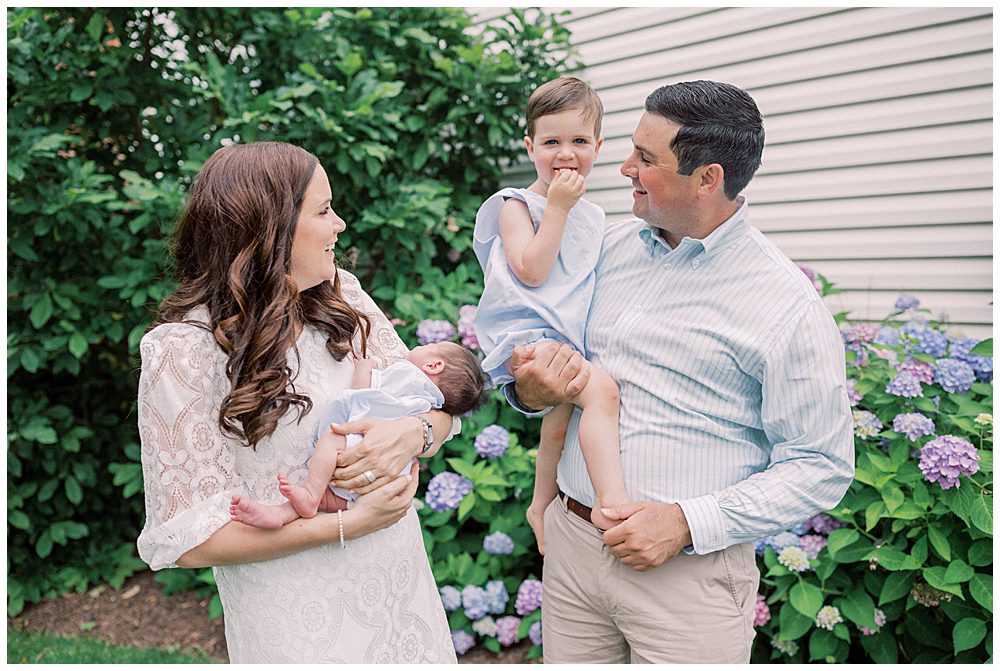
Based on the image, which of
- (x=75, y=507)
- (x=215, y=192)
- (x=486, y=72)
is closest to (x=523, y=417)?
(x=486, y=72)

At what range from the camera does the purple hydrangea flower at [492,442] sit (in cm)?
360

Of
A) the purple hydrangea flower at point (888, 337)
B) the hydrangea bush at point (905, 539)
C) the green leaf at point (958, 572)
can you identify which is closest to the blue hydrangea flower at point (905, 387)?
the hydrangea bush at point (905, 539)

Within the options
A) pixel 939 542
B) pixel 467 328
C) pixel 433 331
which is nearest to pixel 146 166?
pixel 433 331

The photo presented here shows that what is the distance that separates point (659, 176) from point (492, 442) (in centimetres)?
190

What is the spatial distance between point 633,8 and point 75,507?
14.7 ft

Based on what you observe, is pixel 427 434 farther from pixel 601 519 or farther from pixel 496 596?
pixel 496 596

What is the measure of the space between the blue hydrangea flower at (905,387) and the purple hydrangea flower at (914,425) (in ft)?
0.27

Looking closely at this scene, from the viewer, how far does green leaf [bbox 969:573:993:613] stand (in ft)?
9.09

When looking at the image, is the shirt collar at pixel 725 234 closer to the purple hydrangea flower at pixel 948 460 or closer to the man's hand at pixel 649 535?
the man's hand at pixel 649 535

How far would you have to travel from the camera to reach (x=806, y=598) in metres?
3.01

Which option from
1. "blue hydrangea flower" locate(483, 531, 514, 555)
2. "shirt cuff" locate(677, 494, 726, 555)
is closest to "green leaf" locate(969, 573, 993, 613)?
"shirt cuff" locate(677, 494, 726, 555)

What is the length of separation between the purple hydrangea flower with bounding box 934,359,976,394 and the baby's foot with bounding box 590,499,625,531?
73.2 inches

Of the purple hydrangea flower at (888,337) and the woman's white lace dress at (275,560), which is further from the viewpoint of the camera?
the purple hydrangea flower at (888,337)

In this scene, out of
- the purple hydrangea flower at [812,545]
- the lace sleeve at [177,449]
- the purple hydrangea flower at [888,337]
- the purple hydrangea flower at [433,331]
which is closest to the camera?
the lace sleeve at [177,449]
